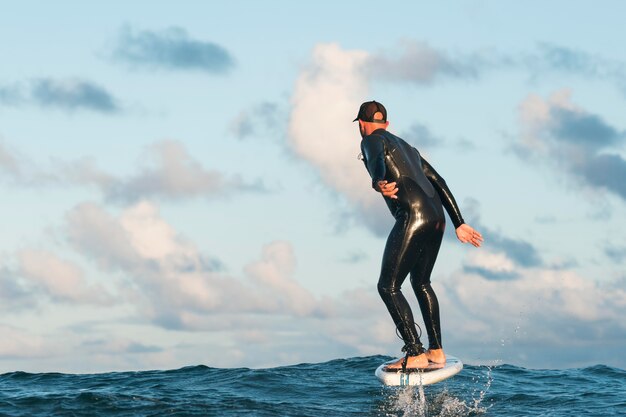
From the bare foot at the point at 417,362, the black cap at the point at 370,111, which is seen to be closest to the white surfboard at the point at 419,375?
the bare foot at the point at 417,362

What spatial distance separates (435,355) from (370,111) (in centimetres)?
365

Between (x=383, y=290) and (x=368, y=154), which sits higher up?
(x=368, y=154)

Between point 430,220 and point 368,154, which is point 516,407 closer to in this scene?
point 430,220

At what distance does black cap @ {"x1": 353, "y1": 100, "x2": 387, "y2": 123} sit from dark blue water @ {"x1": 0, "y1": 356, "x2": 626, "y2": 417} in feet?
12.9

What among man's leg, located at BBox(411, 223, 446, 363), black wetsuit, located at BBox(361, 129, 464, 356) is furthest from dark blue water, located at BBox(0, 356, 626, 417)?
black wetsuit, located at BBox(361, 129, 464, 356)

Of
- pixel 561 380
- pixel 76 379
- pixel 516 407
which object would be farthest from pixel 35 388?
pixel 561 380

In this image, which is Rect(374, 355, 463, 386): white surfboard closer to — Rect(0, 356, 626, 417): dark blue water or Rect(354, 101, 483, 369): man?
Rect(354, 101, 483, 369): man

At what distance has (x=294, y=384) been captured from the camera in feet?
50.4

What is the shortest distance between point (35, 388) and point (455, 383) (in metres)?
7.10

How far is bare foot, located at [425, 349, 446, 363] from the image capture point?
1319 cm

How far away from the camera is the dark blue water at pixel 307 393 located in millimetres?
12984

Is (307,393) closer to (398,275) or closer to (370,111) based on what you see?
(398,275)

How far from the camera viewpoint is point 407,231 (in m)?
12.5

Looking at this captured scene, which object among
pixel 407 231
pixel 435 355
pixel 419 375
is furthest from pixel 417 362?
pixel 407 231
